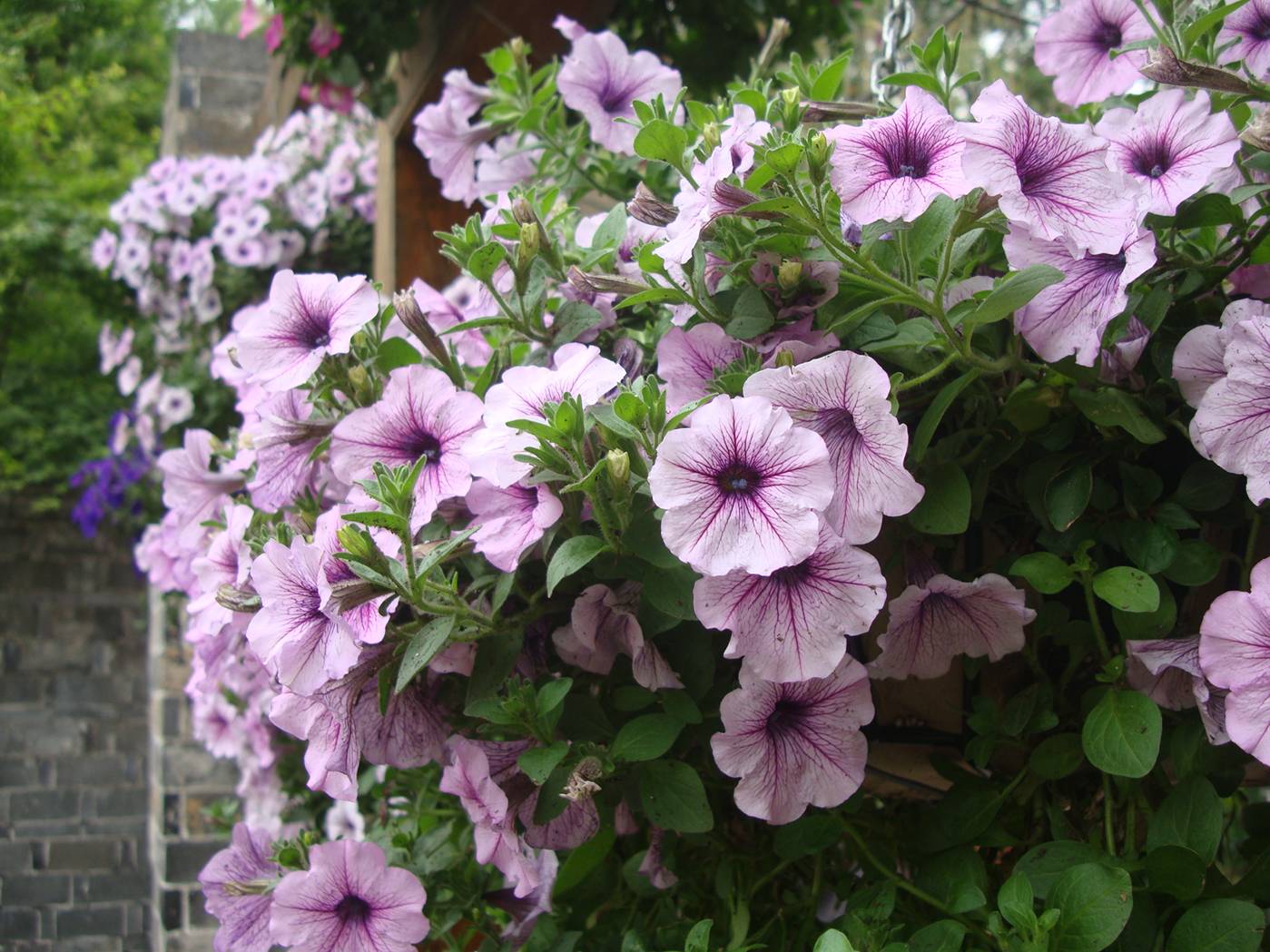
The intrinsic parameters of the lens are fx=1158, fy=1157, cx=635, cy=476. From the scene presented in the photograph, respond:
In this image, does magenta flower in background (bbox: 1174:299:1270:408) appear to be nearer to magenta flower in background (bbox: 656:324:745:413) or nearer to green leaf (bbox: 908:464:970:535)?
green leaf (bbox: 908:464:970:535)

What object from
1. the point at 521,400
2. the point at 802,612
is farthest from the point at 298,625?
the point at 802,612

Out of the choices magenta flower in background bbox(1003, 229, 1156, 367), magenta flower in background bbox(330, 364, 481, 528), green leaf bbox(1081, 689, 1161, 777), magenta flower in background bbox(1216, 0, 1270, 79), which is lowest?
green leaf bbox(1081, 689, 1161, 777)

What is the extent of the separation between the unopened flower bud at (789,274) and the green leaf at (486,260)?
174mm

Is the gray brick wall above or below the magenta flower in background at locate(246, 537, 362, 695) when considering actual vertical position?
below

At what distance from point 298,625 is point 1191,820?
0.52m

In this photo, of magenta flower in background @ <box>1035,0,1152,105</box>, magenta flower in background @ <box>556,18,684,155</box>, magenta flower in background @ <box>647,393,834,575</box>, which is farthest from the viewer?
magenta flower in background @ <box>556,18,684,155</box>

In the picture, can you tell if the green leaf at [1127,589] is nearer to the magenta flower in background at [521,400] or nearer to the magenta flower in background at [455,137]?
the magenta flower in background at [521,400]

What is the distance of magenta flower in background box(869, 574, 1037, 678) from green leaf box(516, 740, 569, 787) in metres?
0.19

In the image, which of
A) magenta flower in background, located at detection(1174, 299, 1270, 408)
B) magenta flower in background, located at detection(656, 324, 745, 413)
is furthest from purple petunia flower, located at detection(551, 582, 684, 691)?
magenta flower in background, located at detection(1174, 299, 1270, 408)

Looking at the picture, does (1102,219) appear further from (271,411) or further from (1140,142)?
(271,411)

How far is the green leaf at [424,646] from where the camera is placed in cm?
62

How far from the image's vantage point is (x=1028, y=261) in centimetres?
63

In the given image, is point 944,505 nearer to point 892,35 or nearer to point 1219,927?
point 1219,927

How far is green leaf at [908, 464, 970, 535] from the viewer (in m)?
0.64
